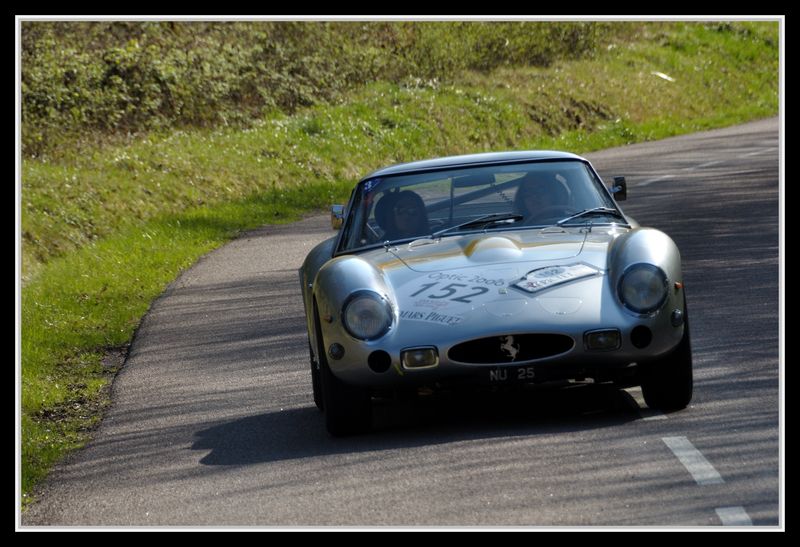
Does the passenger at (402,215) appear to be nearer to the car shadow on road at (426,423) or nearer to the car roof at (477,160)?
the car roof at (477,160)

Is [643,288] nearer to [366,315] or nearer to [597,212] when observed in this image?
[597,212]

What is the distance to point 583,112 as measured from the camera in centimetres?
3541

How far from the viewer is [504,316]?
740 cm

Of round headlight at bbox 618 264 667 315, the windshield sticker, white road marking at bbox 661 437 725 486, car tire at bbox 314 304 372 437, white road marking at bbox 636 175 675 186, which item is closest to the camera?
white road marking at bbox 661 437 725 486

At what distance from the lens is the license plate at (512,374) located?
736 cm

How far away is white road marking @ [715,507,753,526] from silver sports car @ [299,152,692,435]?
5.89ft

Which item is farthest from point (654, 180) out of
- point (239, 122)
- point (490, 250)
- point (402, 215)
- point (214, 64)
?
point (490, 250)

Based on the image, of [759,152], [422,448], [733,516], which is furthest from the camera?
[759,152]

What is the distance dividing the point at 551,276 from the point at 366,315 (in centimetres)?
97

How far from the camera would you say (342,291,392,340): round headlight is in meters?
7.55

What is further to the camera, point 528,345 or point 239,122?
point 239,122

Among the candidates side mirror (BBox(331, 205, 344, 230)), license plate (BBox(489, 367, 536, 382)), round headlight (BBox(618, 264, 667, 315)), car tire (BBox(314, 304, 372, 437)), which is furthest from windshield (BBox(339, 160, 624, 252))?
license plate (BBox(489, 367, 536, 382))

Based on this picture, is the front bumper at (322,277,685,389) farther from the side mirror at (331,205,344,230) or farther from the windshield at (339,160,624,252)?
the side mirror at (331,205,344,230)

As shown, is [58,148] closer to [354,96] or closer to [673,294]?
[354,96]
